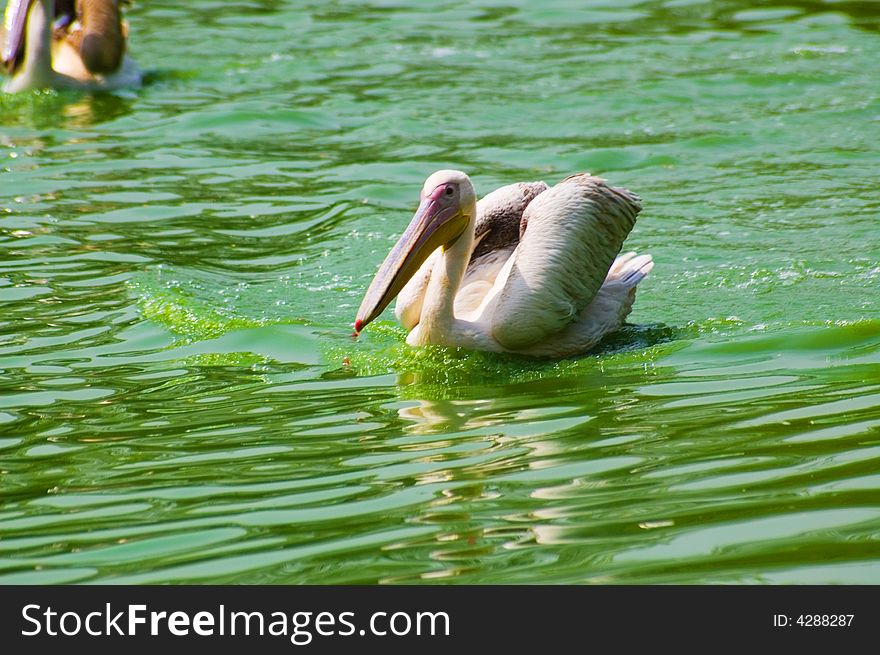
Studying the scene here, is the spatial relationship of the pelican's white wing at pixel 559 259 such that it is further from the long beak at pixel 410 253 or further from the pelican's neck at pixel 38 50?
the pelican's neck at pixel 38 50

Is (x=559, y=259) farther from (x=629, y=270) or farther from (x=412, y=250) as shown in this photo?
(x=629, y=270)

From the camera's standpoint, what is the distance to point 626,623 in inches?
119

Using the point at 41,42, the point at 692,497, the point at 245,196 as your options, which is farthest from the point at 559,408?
the point at 41,42

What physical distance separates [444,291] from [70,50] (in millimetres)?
6021

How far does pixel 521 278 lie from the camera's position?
537cm

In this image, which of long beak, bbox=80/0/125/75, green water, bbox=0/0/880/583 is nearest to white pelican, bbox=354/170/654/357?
green water, bbox=0/0/880/583

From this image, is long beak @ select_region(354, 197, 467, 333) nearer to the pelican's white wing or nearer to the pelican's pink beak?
the pelican's pink beak

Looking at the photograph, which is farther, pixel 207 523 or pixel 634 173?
pixel 634 173

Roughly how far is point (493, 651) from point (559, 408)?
173 centimetres

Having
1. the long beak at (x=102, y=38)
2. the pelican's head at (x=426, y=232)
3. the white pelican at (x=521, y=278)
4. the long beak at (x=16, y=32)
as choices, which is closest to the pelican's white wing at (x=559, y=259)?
the white pelican at (x=521, y=278)

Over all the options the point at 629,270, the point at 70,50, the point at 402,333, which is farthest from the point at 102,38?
the point at 629,270

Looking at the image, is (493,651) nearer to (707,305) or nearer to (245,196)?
(707,305)

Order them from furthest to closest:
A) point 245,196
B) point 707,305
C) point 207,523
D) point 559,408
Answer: point 245,196 < point 707,305 < point 559,408 < point 207,523

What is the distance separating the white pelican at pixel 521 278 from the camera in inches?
210
